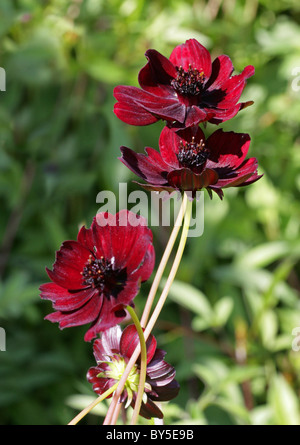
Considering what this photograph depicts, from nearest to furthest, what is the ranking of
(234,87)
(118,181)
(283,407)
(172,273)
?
(172,273)
(234,87)
(283,407)
(118,181)

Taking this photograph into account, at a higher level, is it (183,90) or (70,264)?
(183,90)

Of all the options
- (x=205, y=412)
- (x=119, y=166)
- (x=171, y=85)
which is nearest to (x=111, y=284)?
(x=171, y=85)

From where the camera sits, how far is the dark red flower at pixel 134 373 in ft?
1.25

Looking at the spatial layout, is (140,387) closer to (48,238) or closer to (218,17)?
(48,238)

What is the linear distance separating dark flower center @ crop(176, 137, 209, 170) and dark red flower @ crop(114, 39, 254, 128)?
0.02 metres

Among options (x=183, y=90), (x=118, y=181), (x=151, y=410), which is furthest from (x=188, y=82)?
(x=118, y=181)

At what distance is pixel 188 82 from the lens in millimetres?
445

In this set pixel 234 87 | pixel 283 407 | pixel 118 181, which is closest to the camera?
pixel 234 87

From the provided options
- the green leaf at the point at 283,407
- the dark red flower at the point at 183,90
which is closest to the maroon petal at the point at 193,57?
the dark red flower at the point at 183,90

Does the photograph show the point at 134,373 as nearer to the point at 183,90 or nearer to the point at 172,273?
the point at 172,273

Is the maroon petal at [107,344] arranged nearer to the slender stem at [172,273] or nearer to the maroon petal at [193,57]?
the slender stem at [172,273]

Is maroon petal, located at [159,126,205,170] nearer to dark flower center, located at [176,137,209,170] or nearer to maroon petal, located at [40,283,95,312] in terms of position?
dark flower center, located at [176,137,209,170]

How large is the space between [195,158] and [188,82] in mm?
70

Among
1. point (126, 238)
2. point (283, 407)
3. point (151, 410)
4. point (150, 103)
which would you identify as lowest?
point (283, 407)
